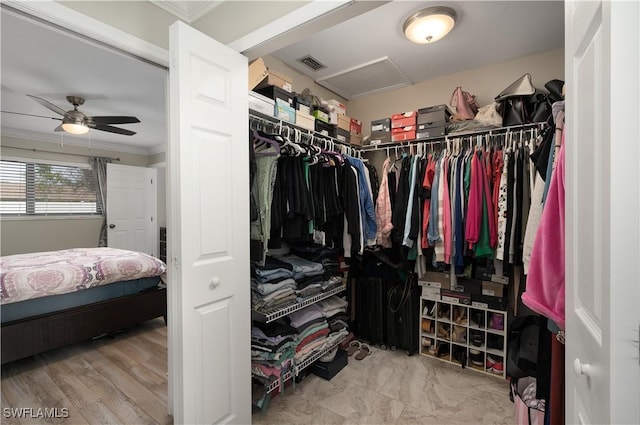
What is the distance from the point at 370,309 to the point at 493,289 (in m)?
1.05

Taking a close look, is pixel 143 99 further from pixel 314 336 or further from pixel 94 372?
pixel 314 336

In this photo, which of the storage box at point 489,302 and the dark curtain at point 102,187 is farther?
the dark curtain at point 102,187

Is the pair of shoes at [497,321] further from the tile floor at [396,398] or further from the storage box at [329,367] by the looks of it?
the storage box at [329,367]

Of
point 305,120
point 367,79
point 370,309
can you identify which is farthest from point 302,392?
point 367,79

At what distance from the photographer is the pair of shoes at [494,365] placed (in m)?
2.29

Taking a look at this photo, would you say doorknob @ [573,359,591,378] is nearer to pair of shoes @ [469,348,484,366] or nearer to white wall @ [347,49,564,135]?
pair of shoes @ [469,348,484,366]

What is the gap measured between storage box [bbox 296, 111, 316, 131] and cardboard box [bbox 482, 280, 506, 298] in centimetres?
182

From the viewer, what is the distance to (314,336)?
86.5 inches

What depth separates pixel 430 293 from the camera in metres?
2.58

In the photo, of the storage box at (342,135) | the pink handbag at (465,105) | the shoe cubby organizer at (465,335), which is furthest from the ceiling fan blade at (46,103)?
the shoe cubby organizer at (465,335)

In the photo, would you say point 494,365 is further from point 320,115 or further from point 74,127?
point 74,127

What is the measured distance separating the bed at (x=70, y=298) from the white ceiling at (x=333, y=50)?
1761 millimetres

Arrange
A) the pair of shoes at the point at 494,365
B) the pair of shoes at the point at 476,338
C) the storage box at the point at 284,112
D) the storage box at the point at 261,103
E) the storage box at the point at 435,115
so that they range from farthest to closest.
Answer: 1. the storage box at the point at 435,115
2. the pair of shoes at the point at 476,338
3. the pair of shoes at the point at 494,365
4. the storage box at the point at 284,112
5. the storage box at the point at 261,103

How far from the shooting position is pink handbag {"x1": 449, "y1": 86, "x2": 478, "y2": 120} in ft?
8.16
